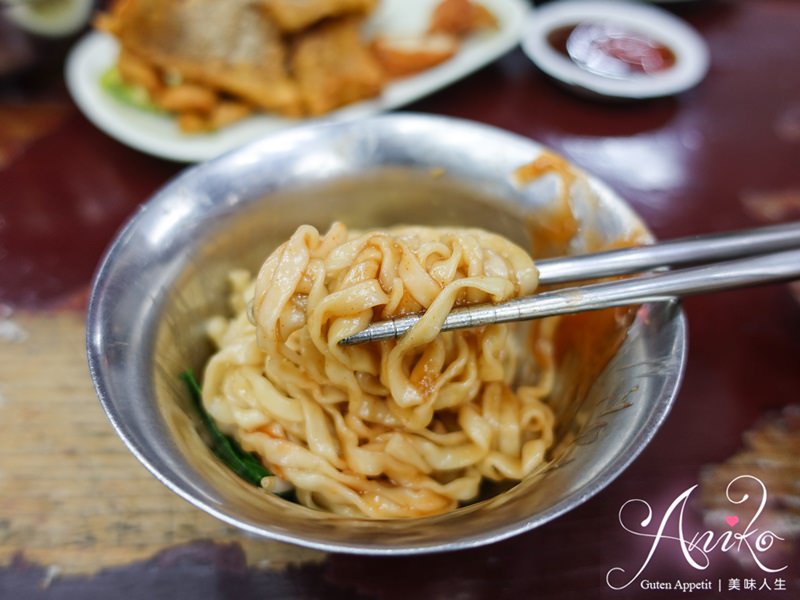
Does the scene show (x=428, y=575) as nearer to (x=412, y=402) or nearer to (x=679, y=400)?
(x=412, y=402)

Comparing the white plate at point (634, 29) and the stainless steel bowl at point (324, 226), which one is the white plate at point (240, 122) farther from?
the stainless steel bowl at point (324, 226)

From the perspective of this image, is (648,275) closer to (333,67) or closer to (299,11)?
(333,67)

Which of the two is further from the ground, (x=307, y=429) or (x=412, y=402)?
(x=412, y=402)

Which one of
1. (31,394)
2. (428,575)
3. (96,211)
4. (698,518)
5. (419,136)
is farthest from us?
(96,211)

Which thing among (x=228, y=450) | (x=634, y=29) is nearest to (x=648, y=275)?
(x=228, y=450)

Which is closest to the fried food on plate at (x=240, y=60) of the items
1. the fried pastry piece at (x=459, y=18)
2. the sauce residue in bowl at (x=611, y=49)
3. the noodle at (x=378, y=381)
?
the fried pastry piece at (x=459, y=18)

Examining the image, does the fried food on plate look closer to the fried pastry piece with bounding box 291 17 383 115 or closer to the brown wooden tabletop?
the fried pastry piece with bounding box 291 17 383 115

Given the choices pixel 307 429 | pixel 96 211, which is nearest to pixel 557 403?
pixel 307 429
